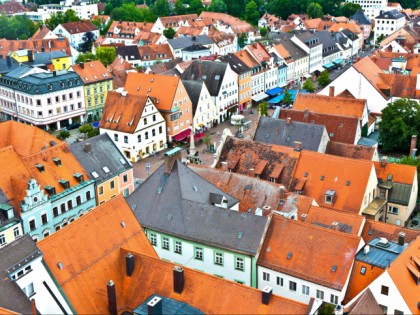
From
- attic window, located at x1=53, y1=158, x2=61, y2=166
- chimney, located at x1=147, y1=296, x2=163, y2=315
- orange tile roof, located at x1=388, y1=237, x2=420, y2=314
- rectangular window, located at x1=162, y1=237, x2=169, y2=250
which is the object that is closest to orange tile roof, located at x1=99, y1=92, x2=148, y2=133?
attic window, located at x1=53, y1=158, x2=61, y2=166

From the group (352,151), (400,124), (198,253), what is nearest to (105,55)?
(400,124)

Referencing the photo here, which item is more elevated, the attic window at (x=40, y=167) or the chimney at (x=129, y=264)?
the chimney at (x=129, y=264)

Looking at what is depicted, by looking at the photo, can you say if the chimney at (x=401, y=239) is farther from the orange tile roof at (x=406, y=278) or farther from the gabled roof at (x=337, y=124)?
the gabled roof at (x=337, y=124)

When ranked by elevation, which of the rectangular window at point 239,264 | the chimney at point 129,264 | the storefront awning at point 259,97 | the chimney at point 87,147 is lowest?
the storefront awning at point 259,97

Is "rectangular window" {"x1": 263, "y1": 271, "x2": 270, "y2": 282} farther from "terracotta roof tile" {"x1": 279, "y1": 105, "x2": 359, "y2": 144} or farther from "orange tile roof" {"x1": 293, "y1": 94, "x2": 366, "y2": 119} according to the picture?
"orange tile roof" {"x1": 293, "y1": 94, "x2": 366, "y2": 119}

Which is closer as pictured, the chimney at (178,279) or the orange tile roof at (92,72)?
the chimney at (178,279)

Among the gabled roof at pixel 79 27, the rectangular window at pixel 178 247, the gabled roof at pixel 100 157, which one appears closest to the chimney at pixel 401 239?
the rectangular window at pixel 178 247

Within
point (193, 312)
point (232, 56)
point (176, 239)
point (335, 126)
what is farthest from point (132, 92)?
point (193, 312)

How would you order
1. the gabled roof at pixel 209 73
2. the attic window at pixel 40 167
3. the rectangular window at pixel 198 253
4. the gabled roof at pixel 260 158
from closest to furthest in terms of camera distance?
1. the rectangular window at pixel 198 253
2. the attic window at pixel 40 167
3. the gabled roof at pixel 260 158
4. the gabled roof at pixel 209 73
